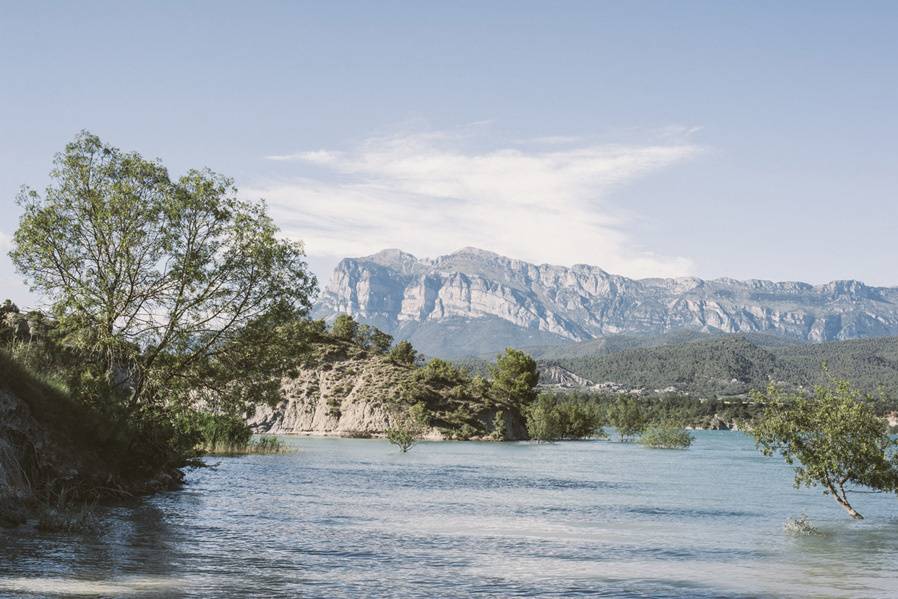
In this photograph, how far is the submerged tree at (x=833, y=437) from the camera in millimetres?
43281

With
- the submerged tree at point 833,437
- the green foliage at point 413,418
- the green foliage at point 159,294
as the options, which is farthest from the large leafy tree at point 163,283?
the green foliage at point 413,418

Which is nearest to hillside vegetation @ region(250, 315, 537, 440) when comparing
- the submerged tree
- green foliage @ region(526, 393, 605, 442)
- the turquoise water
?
green foliage @ region(526, 393, 605, 442)

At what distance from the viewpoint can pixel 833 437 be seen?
142 feet

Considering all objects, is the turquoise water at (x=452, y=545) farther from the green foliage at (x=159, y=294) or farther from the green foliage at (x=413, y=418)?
the green foliage at (x=413, y=418)

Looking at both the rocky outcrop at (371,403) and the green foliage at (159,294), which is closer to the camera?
the green foliage at (159,294)

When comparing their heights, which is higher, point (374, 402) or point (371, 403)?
point (374, 402)

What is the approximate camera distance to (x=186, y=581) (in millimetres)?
23906

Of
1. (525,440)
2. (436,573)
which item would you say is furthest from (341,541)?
(525,440)

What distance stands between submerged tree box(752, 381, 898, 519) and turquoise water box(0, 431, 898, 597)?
282 cm

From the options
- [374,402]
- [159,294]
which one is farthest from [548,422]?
[159,294]

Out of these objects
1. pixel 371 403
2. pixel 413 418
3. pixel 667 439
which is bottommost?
pixel 667 439

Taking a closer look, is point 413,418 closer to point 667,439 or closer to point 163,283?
point 667,439

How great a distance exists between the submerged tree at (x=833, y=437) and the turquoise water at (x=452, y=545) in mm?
2824

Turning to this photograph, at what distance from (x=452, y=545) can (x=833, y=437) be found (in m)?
21.4
